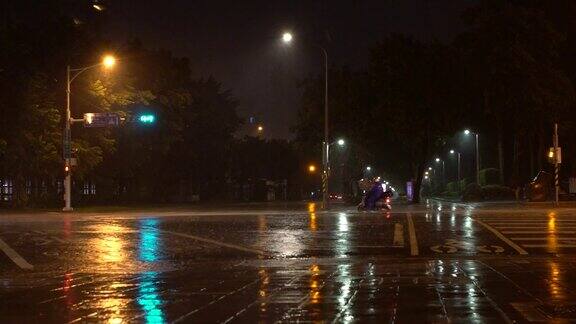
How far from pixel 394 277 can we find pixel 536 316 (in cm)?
464

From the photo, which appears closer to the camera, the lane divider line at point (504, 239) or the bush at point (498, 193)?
the lane divider line at point (504, 239)

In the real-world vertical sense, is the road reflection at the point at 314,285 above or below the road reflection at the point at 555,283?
above

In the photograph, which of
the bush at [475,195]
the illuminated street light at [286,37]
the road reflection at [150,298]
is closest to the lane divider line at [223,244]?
the road reflection at [150,298]

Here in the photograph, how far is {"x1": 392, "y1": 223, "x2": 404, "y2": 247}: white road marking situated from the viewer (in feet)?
71.8

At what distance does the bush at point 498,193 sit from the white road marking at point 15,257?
5231cm

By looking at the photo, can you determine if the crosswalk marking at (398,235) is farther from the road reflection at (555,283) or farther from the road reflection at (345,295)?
the road reflection at (555,283)

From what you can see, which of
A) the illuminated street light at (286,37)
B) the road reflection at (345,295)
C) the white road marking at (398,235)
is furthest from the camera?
the illuminated street light at (286,37)

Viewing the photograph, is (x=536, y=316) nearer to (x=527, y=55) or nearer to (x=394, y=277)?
(x=394, y=277)

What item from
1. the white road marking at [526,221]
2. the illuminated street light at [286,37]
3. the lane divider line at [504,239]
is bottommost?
the lane divider line at [504,239]

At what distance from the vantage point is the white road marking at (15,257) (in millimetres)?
17641

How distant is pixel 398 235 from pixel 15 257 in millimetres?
11475

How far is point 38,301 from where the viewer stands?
Result: 1201 centimetres

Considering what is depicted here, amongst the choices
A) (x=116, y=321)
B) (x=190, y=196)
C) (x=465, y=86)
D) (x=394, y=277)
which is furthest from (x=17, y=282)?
(x=190, y=196)

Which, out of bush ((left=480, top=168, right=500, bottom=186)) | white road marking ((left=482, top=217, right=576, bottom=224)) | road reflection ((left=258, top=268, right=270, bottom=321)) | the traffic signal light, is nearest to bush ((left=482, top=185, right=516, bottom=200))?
bush ((left=480, top=168, right=500, bottom=186))
